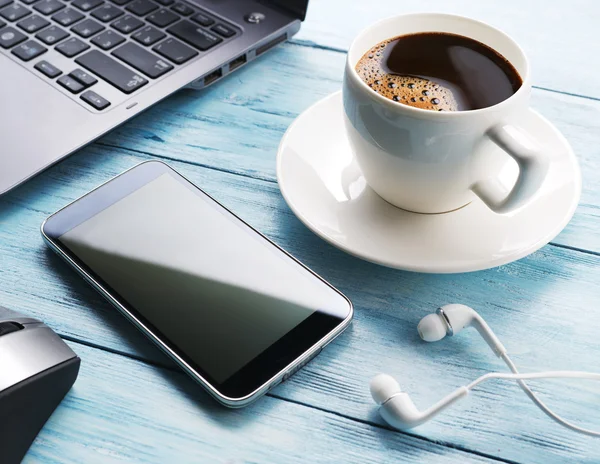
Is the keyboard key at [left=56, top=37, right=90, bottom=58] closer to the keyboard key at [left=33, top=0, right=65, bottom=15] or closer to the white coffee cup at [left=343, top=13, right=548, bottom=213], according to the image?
the keyboard key at [left=33, top=0, right=65, bottom=15]

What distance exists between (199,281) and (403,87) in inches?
9.2

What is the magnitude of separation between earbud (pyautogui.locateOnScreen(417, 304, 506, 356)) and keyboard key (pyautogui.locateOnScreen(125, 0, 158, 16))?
0.48m

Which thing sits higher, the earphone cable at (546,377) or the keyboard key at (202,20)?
the keyboard key at (202,20)

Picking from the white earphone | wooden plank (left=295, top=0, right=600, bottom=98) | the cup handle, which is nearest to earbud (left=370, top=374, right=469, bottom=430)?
the white earphone

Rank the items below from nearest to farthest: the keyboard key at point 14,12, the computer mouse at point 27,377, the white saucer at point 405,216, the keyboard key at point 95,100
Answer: the computer mouse at point 27,377
the white saucer at point 405,216
the keyboard key at point 95,100
the keyboard key at point 14,12

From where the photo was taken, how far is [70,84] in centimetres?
64

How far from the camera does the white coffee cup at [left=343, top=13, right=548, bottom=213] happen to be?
468mm

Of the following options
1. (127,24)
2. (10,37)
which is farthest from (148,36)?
(10,37)

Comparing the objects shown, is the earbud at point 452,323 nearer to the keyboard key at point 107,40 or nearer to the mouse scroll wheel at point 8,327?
the mouse scroll wheel at point 8,327

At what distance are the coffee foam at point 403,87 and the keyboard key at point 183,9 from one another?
27 centimetres

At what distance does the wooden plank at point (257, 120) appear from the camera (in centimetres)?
64

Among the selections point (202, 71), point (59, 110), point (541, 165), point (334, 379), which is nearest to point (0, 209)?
point (59, 110)

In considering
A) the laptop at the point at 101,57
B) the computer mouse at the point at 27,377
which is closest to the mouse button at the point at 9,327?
the computer mouse at the point at 27,377

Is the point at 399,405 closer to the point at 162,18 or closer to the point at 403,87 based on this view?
the point at 403,87
